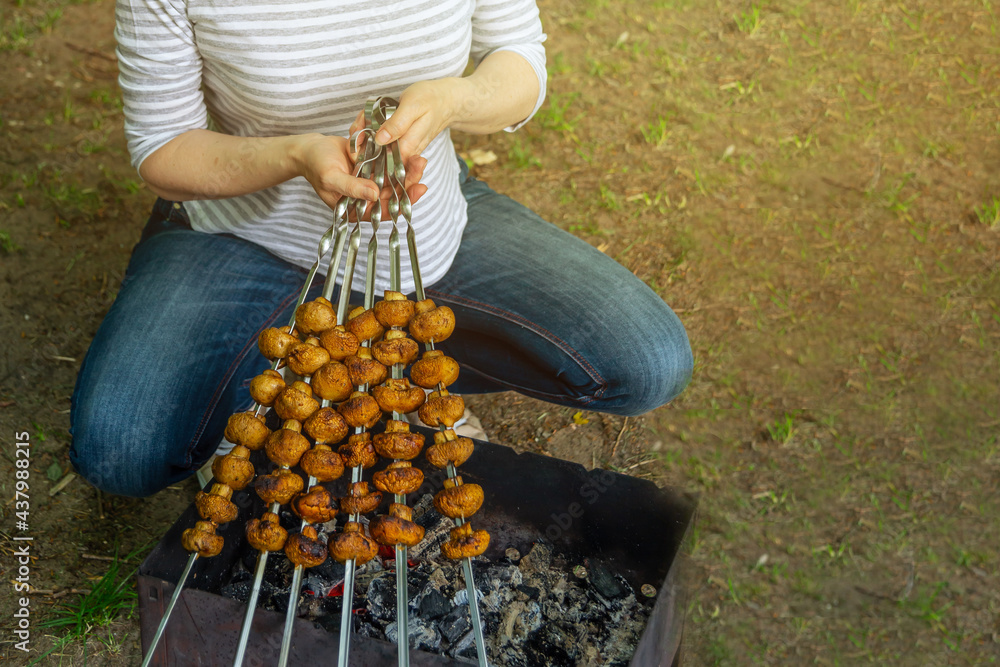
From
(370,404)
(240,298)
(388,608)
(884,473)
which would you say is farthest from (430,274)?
(884,473)

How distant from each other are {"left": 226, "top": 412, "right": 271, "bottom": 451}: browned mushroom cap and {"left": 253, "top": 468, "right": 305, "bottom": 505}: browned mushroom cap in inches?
3.0

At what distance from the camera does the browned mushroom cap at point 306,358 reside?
1.50m

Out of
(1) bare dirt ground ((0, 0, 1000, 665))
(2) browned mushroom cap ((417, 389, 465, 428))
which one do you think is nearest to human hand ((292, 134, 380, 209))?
(2) browned mushroom cap ((417, 389, 465, 428))

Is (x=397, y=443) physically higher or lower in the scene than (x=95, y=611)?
higher

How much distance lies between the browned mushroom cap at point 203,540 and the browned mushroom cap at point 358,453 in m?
0.28

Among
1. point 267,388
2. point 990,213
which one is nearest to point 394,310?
point 267,388

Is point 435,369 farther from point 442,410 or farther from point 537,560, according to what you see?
point 537,560

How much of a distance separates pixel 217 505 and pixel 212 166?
2.80 feet

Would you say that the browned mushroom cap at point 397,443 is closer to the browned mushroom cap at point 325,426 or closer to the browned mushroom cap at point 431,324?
the browned mushroom cap at point 325,426

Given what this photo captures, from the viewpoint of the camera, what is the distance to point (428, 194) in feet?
6.86

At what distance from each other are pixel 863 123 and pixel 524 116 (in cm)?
264

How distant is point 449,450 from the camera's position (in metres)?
1.56

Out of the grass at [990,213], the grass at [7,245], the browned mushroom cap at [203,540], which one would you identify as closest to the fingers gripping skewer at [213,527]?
the browned mushroom cap at [203,540]

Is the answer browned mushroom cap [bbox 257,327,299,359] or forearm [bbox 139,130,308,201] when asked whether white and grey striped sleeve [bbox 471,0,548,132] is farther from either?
browned mushroom cap [bbox 257,327,299,359]
